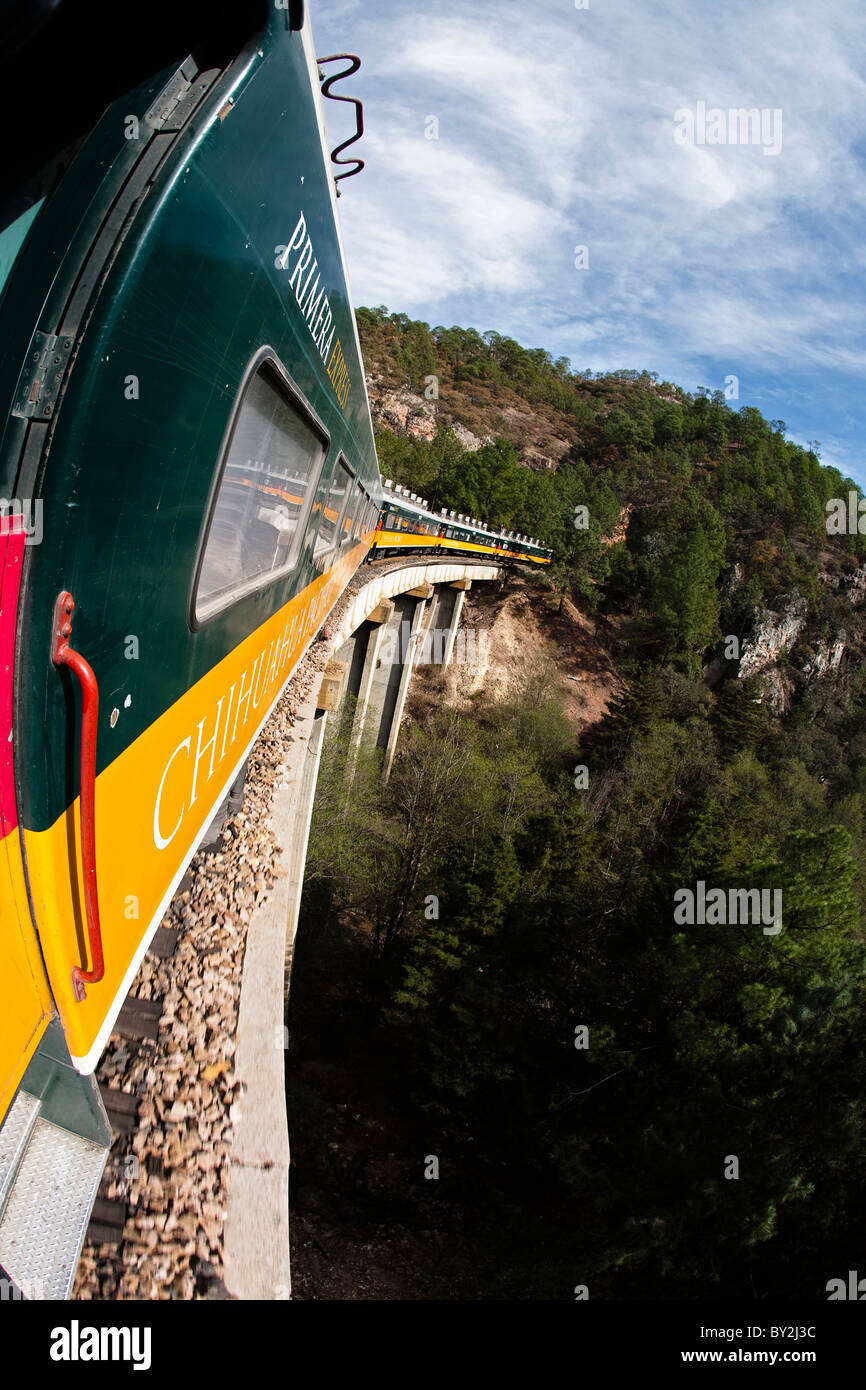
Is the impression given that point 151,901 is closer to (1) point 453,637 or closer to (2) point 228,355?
(2) point 228,355

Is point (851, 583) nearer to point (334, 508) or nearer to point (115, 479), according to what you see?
point (334, 508)

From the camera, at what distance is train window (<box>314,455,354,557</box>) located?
6.12 metres

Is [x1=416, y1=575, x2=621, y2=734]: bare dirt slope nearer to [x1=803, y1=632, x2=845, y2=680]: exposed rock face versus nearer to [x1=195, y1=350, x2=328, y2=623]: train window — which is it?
[x1=803, y1=632, x2=845, y2=680]: exposed rock face

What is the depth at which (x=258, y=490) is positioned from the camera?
10.6 ft

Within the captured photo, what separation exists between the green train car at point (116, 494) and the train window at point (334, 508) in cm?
298

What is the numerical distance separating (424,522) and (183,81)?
27850mm

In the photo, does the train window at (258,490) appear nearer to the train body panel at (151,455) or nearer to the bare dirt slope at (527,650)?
the train body panel at (151,455)

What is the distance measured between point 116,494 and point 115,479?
Answer: 4 centimetres

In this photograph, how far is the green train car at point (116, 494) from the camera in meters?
1.47

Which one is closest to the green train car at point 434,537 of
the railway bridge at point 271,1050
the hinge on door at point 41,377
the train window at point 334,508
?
the railway bridge at point 271,1050

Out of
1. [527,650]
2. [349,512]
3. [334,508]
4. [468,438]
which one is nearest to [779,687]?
[527,650]

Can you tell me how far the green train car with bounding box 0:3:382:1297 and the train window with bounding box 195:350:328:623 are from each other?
3 centimetres

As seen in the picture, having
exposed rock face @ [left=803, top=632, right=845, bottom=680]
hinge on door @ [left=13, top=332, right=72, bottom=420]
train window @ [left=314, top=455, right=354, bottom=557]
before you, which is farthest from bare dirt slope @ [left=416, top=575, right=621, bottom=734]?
hinge on door @ [left=13, top=332, right=72, bottom=420]
